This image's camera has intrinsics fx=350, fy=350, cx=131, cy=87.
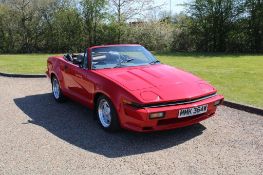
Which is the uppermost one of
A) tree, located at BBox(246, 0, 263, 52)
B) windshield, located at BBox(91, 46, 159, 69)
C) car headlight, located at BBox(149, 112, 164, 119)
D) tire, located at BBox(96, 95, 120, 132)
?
tree, located at BBox(246, 0, 263, 52)

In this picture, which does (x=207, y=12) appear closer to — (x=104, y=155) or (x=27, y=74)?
(x=27, y=74)

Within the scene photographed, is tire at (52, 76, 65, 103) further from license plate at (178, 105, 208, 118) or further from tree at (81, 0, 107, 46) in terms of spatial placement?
tree at (81, 0, 107, 46)

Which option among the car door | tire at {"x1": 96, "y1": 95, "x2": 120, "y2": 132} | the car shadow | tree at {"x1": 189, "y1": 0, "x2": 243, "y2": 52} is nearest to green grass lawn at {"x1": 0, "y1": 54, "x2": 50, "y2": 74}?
the car door

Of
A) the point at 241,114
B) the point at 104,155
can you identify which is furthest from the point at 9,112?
the point at 241,114

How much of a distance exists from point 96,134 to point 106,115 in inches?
14.3

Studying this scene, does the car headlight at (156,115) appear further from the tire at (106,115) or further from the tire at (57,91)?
the tire at (57,91)

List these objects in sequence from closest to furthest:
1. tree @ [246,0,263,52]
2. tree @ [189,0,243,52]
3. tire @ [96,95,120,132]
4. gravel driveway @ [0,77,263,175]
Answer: gravel driveway @ [0,77,263,175] < tire @ [96,95,120,132] < tree @ [246,0,263,52] < tree @ [189,0,243,52]

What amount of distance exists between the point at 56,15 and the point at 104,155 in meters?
24.8

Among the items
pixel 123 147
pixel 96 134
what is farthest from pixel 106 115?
pixel 123 147

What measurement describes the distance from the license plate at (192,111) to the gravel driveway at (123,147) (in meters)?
0.42

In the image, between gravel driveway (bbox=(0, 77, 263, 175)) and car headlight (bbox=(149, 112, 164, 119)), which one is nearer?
gravel driveway (bbox=(0, 77, 263, 175))

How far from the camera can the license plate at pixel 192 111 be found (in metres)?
5.04

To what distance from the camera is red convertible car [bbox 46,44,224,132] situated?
16.3ft

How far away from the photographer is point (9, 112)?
23.7ft
